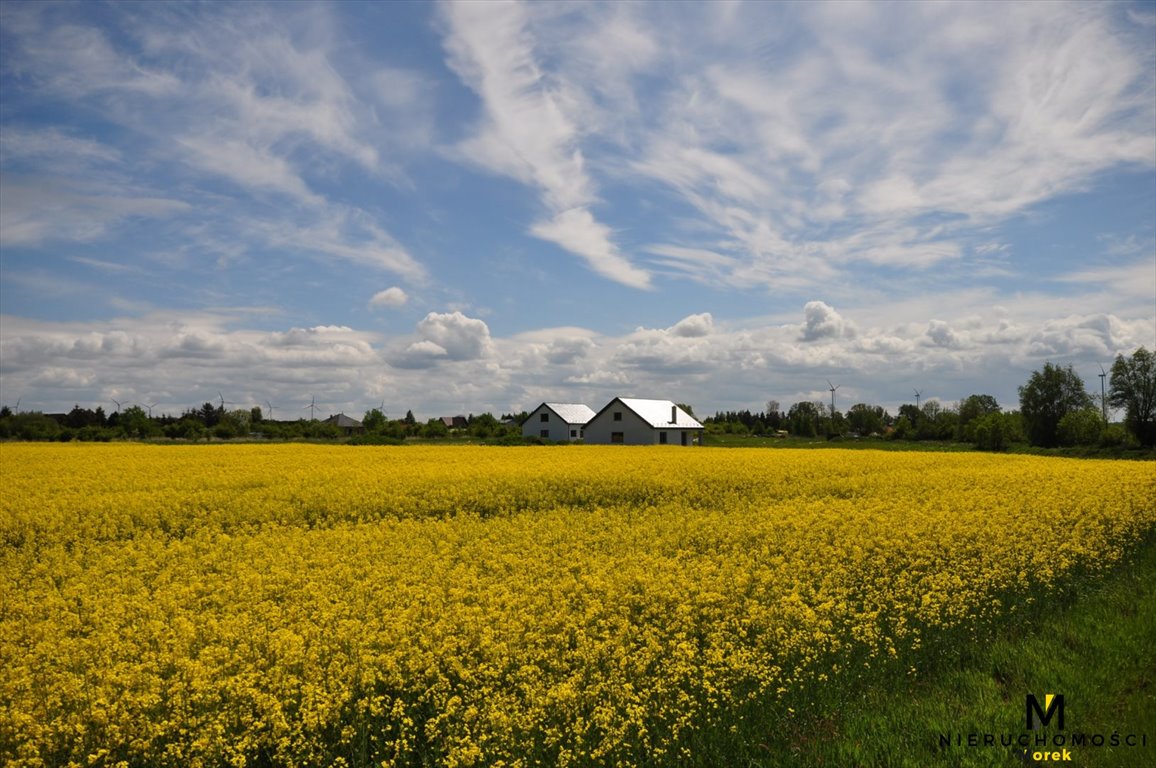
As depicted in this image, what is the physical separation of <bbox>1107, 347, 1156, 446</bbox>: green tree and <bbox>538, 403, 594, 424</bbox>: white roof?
52.8m

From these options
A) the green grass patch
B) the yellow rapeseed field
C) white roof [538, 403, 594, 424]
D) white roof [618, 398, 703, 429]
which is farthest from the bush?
the green grass patch

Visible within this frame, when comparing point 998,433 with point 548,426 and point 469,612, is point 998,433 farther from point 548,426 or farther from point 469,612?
→ point 469,612

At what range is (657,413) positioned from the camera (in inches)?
2751

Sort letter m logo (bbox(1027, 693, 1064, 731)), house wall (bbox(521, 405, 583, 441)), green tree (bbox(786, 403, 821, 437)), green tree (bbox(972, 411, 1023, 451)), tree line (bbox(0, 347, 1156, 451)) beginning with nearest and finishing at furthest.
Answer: letter m logo (bbox(1027, 693, 1064, 731))
tree line (bbox(0, 347, 1156, 451))
green tree (bbox(972, 411, 1023, 451))
house wall (bbox(521, 405, 583, 441))
green tree (bbox(786, 403, 821, 437))

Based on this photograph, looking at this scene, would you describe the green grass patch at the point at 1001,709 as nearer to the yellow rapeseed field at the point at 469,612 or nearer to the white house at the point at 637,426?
the yellow rapeseed field at the point at 469,612

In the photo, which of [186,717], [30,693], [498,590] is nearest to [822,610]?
[498,590]

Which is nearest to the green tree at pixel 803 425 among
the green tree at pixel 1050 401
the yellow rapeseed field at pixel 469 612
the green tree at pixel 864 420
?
the green tree at pixel 864 420

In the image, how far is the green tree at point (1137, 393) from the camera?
65.2 m

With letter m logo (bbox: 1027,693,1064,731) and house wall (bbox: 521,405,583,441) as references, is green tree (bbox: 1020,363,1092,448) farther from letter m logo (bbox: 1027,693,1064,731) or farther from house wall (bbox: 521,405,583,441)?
letter m logo (bbox: 1027,693,1064,731)

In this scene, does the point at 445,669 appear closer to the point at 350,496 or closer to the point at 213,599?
the point at 213,599

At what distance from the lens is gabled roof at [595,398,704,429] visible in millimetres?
66250

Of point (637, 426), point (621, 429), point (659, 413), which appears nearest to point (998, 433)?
point (659, 413)

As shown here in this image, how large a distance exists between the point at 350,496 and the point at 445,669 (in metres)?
11.1

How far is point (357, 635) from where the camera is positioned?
7.52 metres
